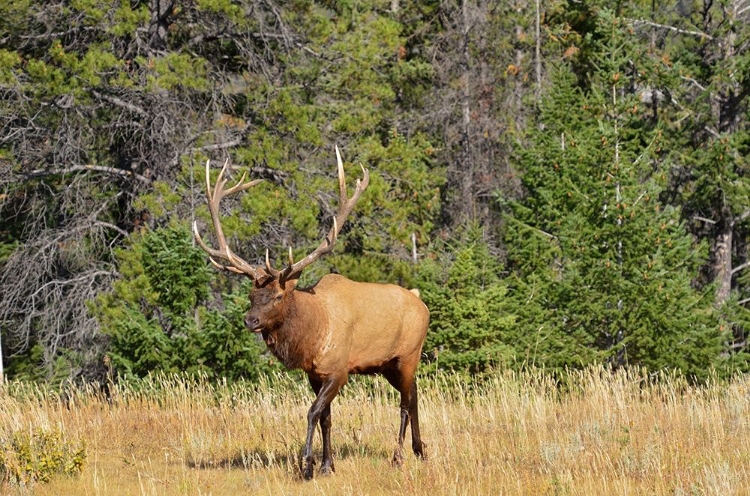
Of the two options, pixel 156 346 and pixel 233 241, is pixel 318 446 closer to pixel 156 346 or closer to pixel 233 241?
pixel 156 346

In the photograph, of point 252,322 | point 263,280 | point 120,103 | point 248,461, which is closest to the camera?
point 252,322

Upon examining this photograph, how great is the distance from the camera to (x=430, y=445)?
9336 mm

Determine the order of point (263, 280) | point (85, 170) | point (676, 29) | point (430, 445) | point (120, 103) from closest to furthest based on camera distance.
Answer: point (263, 280) < point (430, 445) < point (120, 103) < point (85, 170) < point (676, 29)

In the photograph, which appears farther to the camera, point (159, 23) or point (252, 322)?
point (159, 23)

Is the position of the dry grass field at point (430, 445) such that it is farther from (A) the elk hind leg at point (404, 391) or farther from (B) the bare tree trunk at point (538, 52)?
(B) the bare tree trunk at point (538, 52)

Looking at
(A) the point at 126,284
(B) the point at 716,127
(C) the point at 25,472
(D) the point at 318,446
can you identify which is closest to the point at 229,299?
(A) the point at 126,284

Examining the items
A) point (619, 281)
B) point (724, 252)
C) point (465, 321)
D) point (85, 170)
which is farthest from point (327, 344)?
point (724, 252)

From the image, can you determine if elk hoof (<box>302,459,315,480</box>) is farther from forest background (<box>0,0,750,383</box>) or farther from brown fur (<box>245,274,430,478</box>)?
forest background (<box>0,0,750,383</box>)

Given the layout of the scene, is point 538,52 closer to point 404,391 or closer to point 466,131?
point 466,131

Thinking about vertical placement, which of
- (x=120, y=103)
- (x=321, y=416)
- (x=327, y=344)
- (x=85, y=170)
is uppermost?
(x=327, y=344)

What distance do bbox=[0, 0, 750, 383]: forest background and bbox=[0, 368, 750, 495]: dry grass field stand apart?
6.15ft

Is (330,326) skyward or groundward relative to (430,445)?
skyward

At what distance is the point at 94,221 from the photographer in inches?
720

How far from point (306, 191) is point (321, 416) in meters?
9.92
